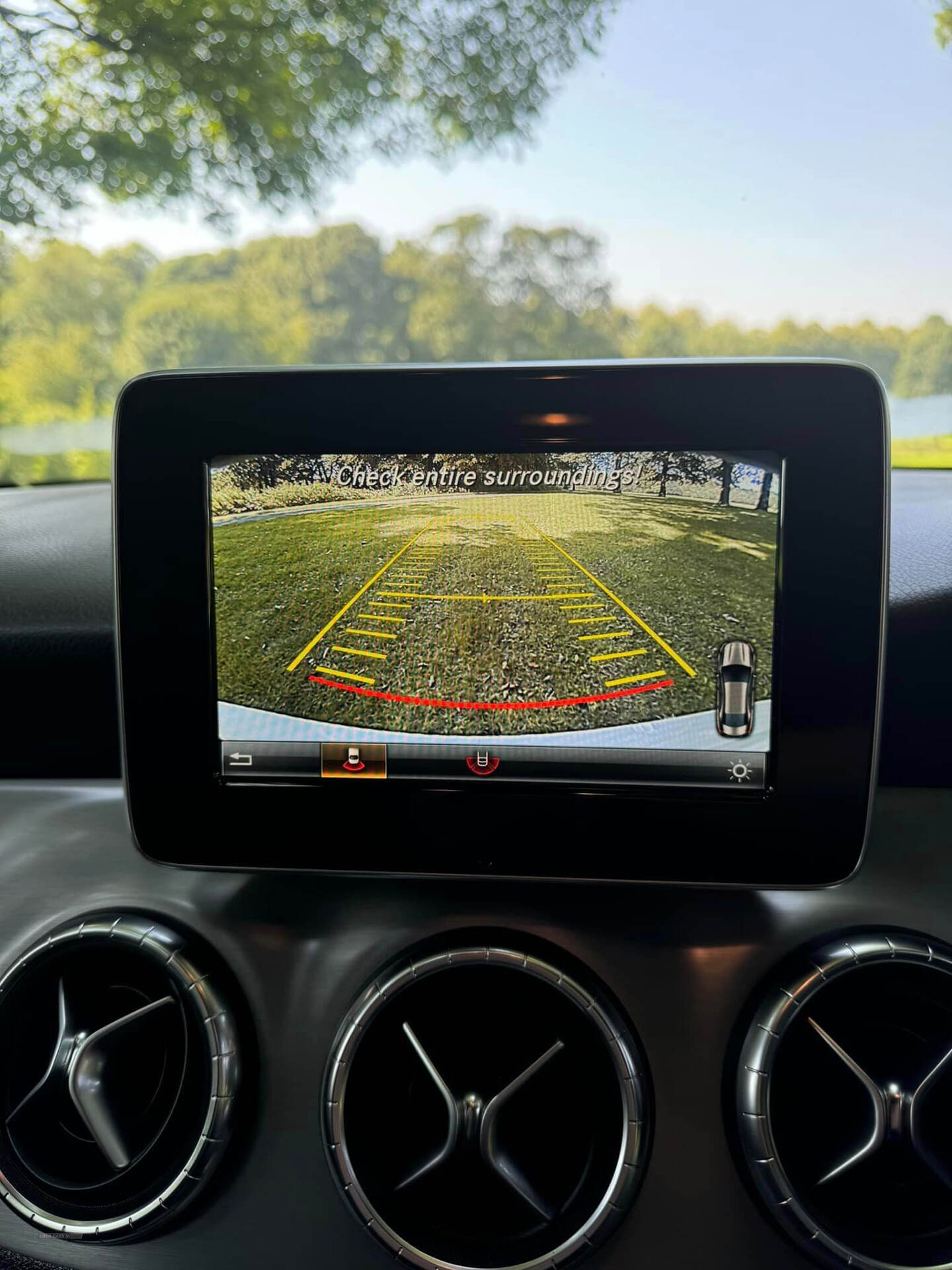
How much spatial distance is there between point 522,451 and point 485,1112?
628mm

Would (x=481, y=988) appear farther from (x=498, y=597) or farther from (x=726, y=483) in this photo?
(x=726, y=483)

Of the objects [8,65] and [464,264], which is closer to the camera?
[464,264]

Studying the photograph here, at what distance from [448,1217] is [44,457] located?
1.25 meters

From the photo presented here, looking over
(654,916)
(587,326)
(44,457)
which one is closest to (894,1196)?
(654,916)

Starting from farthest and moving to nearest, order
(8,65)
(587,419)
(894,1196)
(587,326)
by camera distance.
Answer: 1. (8,65)
2. (587,326)
3. (894,1196)
4. (587,419)

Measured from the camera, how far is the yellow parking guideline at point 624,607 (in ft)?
2.66

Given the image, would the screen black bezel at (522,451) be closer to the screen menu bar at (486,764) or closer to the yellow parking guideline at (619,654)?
the screen menu bar at (486,764)

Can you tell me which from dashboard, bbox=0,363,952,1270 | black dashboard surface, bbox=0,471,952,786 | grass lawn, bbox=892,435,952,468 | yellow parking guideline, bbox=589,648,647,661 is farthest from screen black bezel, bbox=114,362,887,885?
grass lawn, bbox=892,435,952,468

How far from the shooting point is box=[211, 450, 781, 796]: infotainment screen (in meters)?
0.79

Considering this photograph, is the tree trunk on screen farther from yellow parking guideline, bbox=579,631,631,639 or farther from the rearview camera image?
yellow parking guideline, bbox=579,631,631,639

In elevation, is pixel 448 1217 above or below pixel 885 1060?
below

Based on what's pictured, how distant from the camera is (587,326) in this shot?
1312 millimetres

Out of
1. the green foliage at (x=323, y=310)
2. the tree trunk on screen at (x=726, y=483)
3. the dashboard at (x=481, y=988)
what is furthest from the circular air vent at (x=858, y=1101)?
the green foliage at (x=323, y=310)

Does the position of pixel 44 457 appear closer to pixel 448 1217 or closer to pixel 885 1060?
pixel 448 1217
